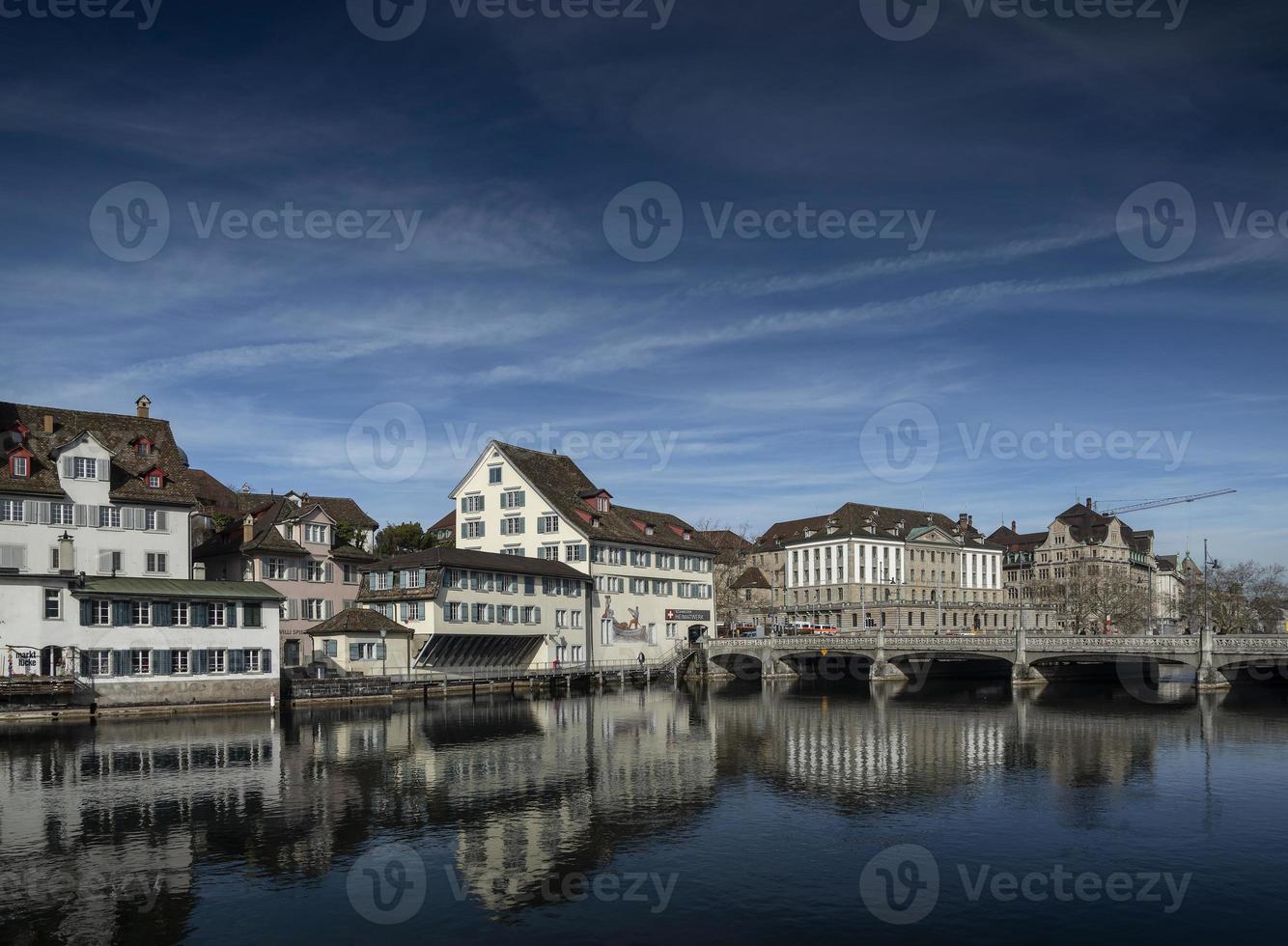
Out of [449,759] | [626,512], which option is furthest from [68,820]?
[626,512]

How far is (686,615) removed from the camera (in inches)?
4614

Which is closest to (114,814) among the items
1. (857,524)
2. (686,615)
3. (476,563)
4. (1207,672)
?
(476,563)

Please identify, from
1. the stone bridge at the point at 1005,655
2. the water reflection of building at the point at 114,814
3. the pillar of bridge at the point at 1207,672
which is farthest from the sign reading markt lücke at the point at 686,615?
the water reflection of building at the point at 114,814

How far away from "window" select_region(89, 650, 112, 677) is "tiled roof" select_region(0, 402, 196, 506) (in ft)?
36.8

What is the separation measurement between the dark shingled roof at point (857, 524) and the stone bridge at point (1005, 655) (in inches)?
1762

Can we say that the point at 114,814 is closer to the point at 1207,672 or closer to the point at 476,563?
the point at 476,563

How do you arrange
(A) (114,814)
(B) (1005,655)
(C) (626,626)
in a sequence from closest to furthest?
(A) (114,814)
(B) (1005,655)
(C) (626,626)

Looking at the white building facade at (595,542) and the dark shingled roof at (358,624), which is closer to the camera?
the dark shingled roof at (358,624)

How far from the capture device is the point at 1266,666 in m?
113

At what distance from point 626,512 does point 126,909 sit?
90777mm

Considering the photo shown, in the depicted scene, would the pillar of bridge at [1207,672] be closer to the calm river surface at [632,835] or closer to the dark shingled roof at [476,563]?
the calm river surface at [632,835]

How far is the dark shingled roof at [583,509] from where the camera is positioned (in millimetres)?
107375

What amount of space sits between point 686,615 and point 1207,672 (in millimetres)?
50273

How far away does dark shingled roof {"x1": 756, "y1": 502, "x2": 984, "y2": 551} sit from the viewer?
173 m
